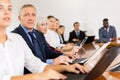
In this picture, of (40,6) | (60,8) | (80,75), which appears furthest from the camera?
(60,8)

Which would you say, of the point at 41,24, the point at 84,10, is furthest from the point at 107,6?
the point at 41,24

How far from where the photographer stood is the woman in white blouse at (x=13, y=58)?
62.4 inches

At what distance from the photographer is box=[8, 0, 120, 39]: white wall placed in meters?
8.81

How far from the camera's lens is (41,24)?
3682mm

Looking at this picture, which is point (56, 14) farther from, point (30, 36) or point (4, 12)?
point (4, 12)

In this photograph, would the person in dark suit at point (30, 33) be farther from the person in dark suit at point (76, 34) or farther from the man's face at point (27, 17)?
the person in dark suit at point (76, 34)

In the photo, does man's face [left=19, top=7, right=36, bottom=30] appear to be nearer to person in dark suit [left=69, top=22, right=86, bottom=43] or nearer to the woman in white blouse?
the woman in white blouse

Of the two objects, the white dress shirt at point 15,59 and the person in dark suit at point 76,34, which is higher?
the white dress shirt at point 15,59

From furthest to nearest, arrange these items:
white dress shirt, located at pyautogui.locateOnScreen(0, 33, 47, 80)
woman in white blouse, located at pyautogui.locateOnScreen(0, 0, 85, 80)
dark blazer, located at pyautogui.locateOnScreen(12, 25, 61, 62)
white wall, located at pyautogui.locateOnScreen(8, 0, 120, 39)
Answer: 1. white wall, located at pyautogui.locateOnScreen(8, 0, 120, 39)
2. dark blazer, located at pyautogui.locateOnScreen(12, 25, 61, 62)
3. white dress shirt, located at pyautogui.locateOnScreen(0, 33, 47, 80)
4. woman in white blouse, located at pyautogui.locateOnScreen(0, 0, 85, 80)

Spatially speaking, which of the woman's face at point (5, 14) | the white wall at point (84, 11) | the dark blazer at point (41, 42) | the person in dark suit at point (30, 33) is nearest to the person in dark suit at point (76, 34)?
the white wall at point (84, 11)

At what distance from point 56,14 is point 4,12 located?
7296 millimetres

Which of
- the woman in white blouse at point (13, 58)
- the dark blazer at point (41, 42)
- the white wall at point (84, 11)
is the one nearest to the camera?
the woman in white blouse at point (13, 58)

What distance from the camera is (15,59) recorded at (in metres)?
1.78

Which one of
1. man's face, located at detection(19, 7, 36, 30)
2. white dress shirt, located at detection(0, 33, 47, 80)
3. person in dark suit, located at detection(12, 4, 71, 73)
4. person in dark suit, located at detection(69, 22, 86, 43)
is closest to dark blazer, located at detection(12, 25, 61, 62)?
person in dark suit, located at detection(12, 4, 71, 73)
